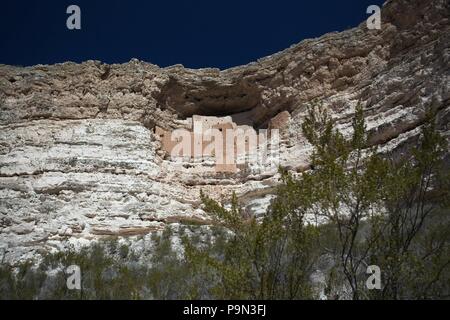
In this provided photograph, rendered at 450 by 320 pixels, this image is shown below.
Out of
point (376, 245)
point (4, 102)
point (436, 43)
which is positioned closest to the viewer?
point (376, 245)

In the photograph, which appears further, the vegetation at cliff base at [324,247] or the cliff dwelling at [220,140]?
the cliff dwelling at [220,140]

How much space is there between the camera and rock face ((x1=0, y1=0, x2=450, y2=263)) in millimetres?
14812

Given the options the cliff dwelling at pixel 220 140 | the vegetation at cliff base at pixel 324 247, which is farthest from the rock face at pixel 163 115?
the vegetation at cliff base at pixel 324 247

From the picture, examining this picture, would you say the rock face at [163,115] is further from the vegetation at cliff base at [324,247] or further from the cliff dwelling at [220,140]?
the vegetation at cliff base at [324,247]

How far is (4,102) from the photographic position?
19.8 metres

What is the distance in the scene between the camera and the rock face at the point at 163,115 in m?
14.8

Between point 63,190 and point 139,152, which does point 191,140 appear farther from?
point 63,190

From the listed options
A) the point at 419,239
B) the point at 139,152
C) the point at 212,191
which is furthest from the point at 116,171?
the point at 419,239

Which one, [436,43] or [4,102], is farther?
[4,102]

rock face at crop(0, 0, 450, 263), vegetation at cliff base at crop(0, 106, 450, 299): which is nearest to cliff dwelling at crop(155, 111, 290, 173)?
rock face at crop(0, 0, 450, 263)

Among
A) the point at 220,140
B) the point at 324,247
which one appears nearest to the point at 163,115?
the point at 220,140

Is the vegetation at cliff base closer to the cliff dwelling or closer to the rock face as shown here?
the rock face

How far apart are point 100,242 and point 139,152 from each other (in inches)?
188

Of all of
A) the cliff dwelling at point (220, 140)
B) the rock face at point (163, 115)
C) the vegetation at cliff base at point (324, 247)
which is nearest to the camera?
the vegetation at cliff base at point (324, 247)
